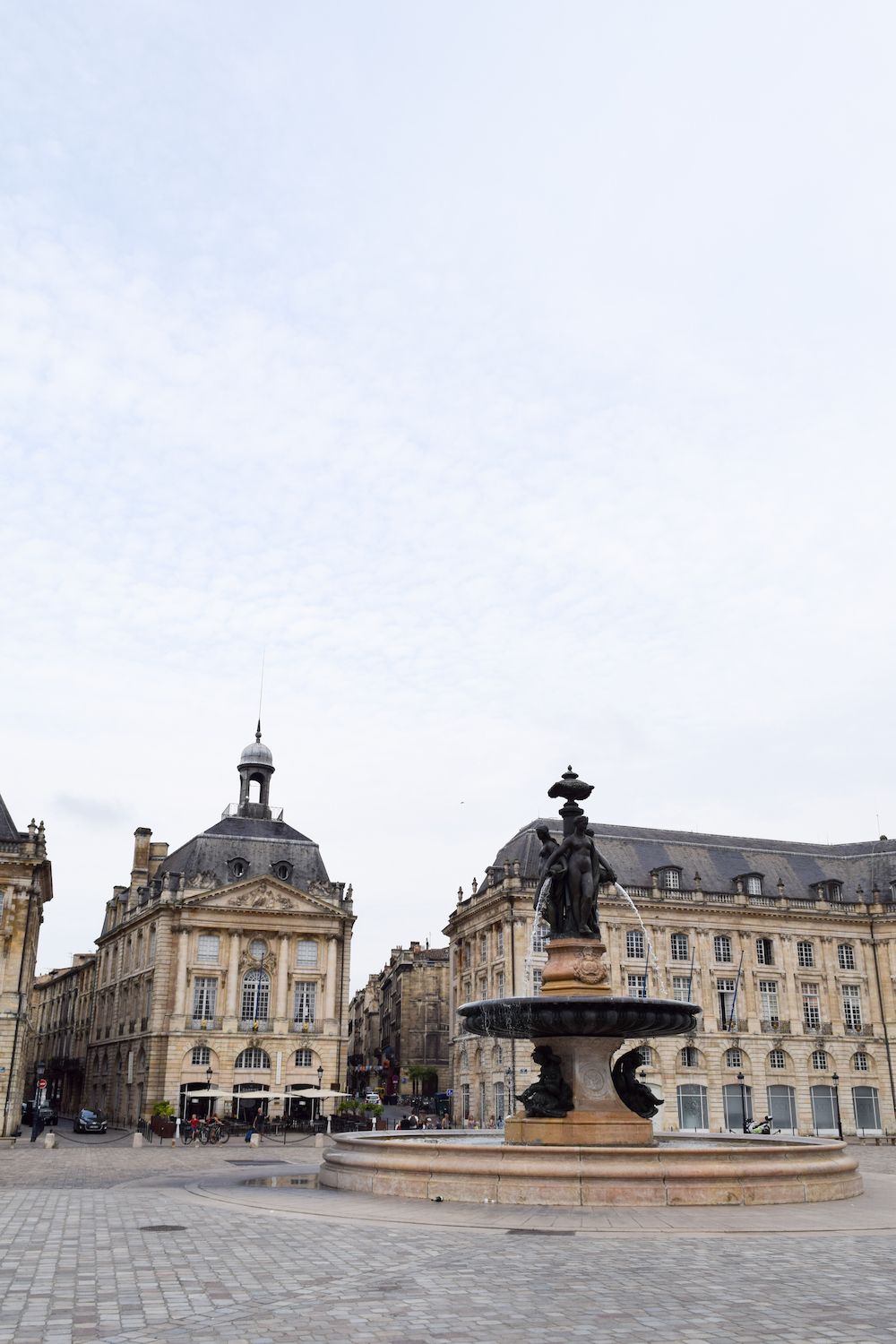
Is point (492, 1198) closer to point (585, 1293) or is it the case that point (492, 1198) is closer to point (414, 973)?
point (585, 1293)

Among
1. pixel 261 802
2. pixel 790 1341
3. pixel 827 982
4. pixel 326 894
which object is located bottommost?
pixel 790 1341

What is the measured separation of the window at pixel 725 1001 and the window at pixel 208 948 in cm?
2712

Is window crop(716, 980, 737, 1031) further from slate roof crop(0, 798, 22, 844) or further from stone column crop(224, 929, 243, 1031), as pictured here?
slate roof crop(0, 798, 22, 844)

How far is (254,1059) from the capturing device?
61688mm

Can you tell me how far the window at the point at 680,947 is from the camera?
6388 centimetres

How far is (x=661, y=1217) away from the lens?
15180 millimetres

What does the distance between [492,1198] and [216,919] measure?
48382 millimetres

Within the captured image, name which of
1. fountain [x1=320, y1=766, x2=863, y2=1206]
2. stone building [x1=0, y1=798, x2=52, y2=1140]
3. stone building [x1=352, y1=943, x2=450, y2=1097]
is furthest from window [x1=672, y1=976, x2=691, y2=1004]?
fountain [x1=320, y1=766, x2=863, y2=1206]

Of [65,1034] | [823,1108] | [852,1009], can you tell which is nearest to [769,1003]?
[852,1009]

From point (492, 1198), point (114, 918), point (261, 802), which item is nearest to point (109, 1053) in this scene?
point (114, 918)

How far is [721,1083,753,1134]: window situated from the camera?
61406 mm

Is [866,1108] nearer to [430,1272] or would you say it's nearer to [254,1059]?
[254,1059]

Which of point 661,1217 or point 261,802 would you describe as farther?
point 261,802

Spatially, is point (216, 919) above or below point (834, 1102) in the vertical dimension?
above
